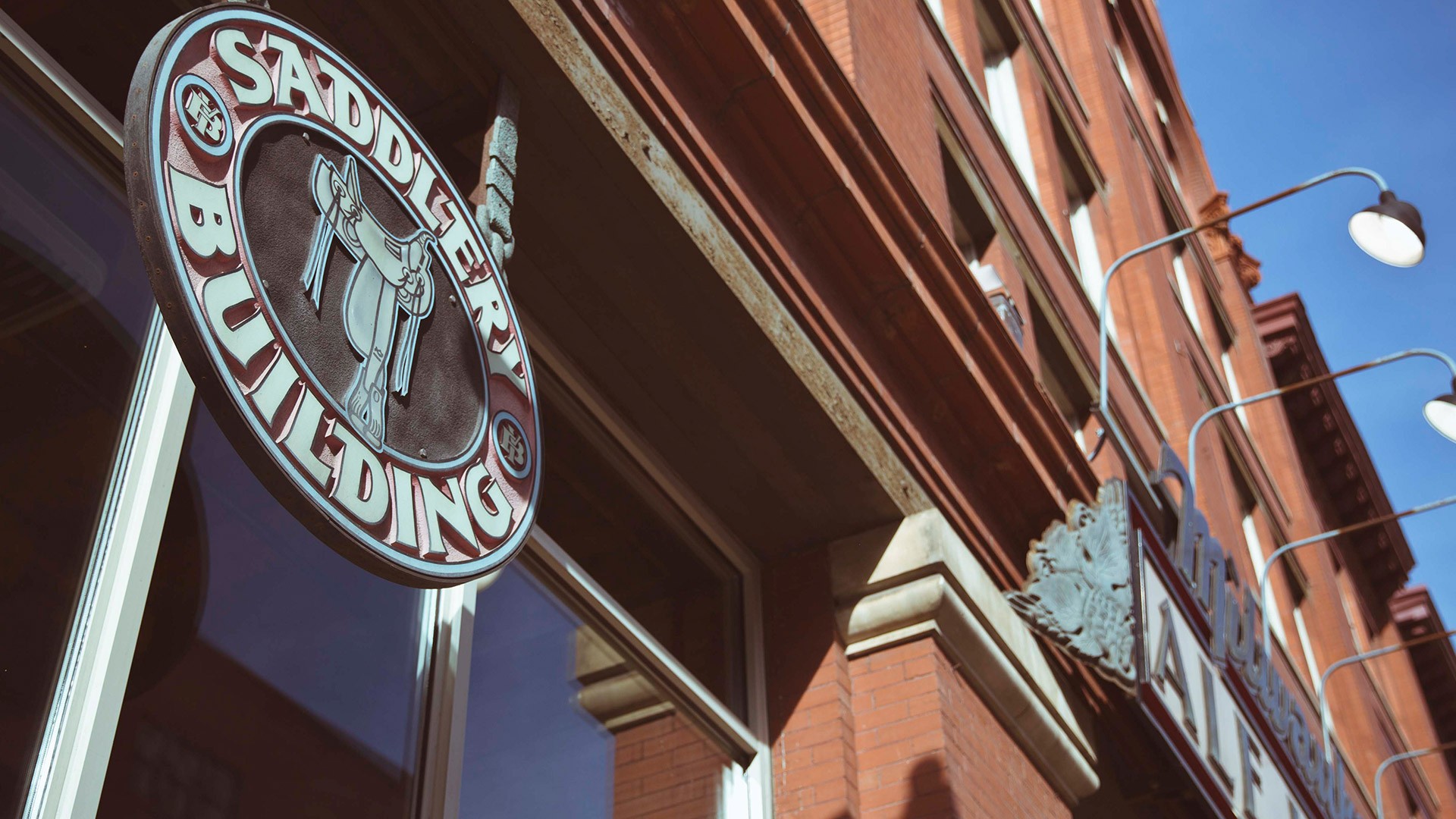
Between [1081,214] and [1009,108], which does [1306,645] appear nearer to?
[1081,214]

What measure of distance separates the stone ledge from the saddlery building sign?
0.42 meters

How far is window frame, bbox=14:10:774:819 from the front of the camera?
3066mm

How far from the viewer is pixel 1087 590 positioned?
25.6 ft

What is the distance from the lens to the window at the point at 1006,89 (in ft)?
47.2

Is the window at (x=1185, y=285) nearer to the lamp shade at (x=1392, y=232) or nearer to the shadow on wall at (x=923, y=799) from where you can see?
the lamp shade at (x=1392, y=232)

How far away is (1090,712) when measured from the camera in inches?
326

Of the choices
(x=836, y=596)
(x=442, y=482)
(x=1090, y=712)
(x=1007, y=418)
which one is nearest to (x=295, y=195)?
(x=442, y=482)

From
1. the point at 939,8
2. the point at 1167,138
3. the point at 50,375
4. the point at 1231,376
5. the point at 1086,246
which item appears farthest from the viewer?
the point at 1167,138

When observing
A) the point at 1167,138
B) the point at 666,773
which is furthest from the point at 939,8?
the point at 1167,138

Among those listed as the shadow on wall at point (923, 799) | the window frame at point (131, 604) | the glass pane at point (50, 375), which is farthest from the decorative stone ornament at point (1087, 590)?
the glass pane at point (50, 375)

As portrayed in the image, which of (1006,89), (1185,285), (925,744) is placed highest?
(1185,285)

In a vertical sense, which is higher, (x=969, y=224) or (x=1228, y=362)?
(x=1228, y=362)

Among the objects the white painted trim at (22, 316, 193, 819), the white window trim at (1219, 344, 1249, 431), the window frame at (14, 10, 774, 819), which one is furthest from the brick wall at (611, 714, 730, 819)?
the white window trim at (1219, 344, 1249, 431)

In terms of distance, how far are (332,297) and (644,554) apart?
309 cm
